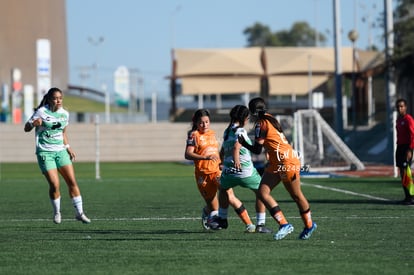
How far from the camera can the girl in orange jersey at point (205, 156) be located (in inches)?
645

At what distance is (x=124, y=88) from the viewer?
321ft

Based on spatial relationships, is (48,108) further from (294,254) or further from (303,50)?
(303,50)

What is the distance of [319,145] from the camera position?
41.0 meters

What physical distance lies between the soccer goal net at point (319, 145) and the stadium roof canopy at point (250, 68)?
139ft

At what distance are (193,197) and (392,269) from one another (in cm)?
1364

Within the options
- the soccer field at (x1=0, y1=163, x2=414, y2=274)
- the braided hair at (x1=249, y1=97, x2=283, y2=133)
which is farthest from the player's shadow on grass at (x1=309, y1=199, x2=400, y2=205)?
the braided hair at (x1=249, y1=97, x2=283, y2=133)

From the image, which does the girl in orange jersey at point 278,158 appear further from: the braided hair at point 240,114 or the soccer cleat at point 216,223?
the soccer cleat at point 216,223

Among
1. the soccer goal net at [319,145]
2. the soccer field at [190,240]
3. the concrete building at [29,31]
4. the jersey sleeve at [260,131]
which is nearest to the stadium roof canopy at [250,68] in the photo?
the concrete building at [29,31]

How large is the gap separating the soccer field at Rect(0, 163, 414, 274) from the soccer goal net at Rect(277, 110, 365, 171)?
1458 cm

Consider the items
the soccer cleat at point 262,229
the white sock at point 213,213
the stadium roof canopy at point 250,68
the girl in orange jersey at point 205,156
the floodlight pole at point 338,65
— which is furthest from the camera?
the stadium roof canopy at point 250,68

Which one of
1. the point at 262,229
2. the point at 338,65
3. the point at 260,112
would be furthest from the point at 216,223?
the point at 338,65

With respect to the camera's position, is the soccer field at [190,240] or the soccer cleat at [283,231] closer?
the soccer field at [190,240]

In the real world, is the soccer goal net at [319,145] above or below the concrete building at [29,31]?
below

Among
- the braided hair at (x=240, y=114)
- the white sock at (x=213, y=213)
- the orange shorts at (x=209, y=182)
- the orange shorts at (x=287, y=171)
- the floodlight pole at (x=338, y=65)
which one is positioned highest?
the floodlight pole at (x=338, y=65)
